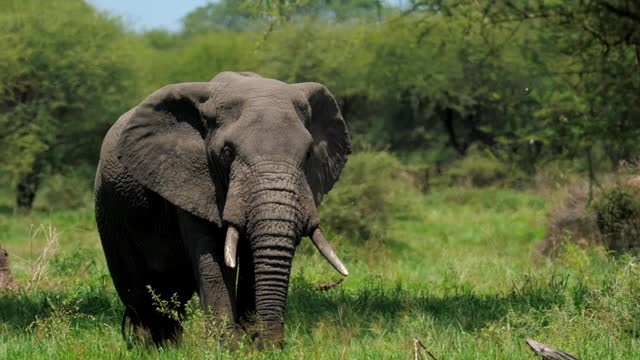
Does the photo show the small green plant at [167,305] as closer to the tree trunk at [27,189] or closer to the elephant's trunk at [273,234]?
the elephant's trunk at [273,234]

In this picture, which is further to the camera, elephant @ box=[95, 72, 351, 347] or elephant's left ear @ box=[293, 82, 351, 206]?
elephant's left ear @ box=[293, 82, 351, 206]

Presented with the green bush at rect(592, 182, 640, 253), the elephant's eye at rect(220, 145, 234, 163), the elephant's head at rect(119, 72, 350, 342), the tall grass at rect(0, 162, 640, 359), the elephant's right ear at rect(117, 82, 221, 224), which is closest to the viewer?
the elephant's head at rect(119, 72, 350, 342)

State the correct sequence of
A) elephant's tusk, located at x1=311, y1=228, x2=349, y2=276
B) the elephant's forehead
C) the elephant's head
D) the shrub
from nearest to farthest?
the elephant's head → elephant's tusk, located at x1=311, y1=228, x2=349, y2=276 → the elephant's forehead → the shrub

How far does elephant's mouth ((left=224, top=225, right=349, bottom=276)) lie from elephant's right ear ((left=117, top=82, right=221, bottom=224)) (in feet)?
2.29

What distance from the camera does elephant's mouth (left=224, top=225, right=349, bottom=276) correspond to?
532 centimetres

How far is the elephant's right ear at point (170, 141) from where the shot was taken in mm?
6137

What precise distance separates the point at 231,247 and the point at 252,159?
0.53m

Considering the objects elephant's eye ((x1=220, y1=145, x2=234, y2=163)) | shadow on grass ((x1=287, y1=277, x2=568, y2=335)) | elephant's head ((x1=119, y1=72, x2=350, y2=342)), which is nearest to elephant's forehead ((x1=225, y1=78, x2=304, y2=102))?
elephant's head ((x1=119, y1=72, x2=350, y2=342))

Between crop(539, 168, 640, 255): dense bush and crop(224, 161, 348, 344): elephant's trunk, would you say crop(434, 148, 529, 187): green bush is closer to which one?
crop(539, 168, 640, 255): dense bush

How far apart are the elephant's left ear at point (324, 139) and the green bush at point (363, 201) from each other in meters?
9.84

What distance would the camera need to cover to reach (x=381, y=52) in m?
40.9

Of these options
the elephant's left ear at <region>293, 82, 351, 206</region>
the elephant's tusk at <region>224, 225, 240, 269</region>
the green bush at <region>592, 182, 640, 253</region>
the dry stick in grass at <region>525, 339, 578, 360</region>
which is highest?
the elephant's left ear at <region>293, 82, 351, 206</region>

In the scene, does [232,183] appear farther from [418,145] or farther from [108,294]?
[418,145]

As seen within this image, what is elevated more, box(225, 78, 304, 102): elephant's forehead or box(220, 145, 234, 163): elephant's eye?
box(225, 78, 304, 102): elephant's forehead
